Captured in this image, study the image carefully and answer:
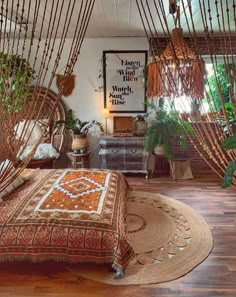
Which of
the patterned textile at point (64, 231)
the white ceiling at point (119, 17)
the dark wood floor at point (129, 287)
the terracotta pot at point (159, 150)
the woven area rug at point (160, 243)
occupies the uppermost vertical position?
the white ceiling at point (119, 17)

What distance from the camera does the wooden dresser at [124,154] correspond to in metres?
4.24

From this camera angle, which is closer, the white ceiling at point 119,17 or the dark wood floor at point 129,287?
the dark wood floor at point 129,287

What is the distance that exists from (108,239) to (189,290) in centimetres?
67

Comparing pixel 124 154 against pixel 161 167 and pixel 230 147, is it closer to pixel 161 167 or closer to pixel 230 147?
pixel 161 167

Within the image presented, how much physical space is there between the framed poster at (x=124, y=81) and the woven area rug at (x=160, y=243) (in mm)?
1922

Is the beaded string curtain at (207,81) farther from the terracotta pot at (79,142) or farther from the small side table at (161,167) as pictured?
the small side table at (161,167)

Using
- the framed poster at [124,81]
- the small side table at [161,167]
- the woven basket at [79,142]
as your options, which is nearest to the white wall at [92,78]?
the framed poster at [124,81]

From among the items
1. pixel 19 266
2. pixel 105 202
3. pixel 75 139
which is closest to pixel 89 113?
pixel 75 139

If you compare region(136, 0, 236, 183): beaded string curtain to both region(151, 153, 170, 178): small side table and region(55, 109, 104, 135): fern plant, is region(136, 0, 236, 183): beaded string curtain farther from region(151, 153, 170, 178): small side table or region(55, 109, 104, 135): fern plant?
region(151, 153, 170, 178): small side table

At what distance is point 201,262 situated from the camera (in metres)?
2.11

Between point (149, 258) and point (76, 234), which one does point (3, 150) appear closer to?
point (76, 234)

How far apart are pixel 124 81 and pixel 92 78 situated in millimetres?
574

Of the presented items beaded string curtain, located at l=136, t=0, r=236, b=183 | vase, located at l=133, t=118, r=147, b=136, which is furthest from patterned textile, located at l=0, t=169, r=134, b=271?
vase, located at l=133, t=118, r=147, b=136

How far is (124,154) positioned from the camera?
4.29m
